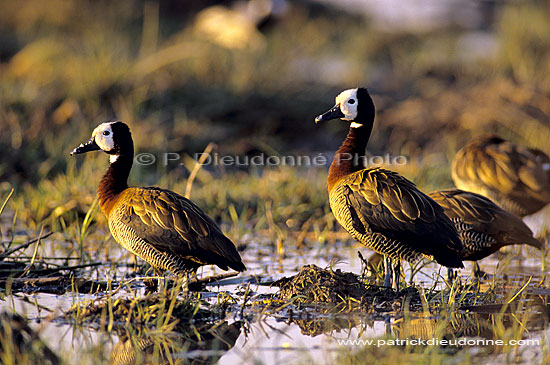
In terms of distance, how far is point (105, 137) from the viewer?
22.2ft

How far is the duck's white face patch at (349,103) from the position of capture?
6.68 meters

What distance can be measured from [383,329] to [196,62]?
9114mm

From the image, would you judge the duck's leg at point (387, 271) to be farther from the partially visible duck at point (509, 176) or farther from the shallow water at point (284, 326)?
the partially visible duck at point (509, 176)

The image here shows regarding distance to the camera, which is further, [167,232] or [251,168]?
[251,168]

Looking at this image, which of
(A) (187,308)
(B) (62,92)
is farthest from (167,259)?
(B) (62,92)

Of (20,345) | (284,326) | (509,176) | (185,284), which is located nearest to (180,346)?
(284,326)

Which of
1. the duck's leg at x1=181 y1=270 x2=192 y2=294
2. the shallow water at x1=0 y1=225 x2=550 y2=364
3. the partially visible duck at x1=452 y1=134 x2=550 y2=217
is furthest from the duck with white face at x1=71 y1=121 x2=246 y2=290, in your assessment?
the partially visible duck at x1=452 y1=134 x2=550 y2=217

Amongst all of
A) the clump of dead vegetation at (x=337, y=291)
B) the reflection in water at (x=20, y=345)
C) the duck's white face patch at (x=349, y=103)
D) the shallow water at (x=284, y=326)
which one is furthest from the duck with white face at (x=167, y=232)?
the reflection in water at (x=20, y=345)

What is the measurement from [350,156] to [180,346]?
236 cm

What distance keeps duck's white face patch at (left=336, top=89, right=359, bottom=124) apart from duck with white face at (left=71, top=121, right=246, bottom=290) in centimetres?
139

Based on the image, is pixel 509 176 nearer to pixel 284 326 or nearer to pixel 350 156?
pixel 350 156

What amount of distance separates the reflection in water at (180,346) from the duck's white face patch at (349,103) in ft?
7.22

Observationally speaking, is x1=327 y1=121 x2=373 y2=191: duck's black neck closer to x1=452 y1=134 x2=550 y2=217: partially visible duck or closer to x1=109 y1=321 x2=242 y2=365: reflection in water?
x1=109 y1=321 x2=242 y2=365: reflection in water

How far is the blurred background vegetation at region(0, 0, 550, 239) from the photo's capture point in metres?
9.30
